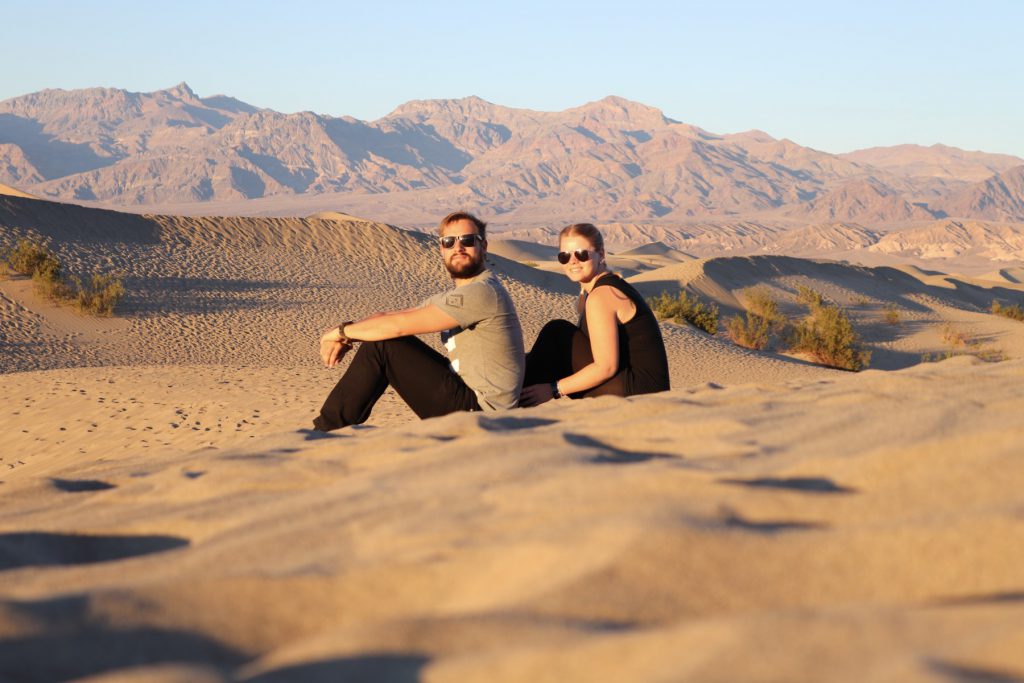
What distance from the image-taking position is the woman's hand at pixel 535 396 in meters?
5.19

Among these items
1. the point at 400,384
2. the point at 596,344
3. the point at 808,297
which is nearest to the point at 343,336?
the point at 400,384

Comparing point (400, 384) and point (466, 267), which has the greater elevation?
point (466, 267)

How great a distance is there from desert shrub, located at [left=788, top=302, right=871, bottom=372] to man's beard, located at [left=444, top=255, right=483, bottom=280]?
59.0 ft

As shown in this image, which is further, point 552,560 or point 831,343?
point 831,343

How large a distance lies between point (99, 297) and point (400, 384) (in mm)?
15772

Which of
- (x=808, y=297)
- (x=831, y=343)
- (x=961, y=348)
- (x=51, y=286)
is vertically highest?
(x=51, y=286)

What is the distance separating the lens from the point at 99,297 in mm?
19172

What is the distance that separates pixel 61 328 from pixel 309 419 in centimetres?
1136

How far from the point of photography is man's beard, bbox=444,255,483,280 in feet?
16.5

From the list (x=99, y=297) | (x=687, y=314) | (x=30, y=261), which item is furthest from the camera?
(x=687, y=314)

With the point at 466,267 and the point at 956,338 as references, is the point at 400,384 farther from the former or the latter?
the point at 956,338

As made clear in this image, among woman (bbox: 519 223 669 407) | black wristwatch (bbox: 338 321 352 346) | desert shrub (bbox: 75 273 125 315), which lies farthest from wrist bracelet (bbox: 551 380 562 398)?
desert shrub (bbox: 75 273 125 315)

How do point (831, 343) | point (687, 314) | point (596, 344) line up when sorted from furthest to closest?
point (687, 314) < point (831, 343) < point (596, 344)

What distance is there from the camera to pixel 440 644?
1.80 meters
